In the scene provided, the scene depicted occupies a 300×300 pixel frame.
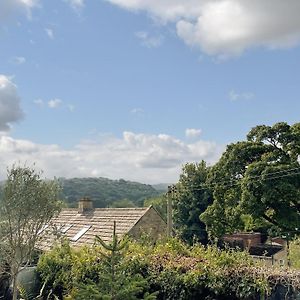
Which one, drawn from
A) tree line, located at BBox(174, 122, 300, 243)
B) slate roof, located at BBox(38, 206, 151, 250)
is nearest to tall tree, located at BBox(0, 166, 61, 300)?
slate roof, located at BBox(38, 206, 151, 250)

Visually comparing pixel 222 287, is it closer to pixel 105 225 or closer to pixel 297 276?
pixel 297 276

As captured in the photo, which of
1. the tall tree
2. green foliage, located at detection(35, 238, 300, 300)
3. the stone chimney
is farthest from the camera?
the stone chimney

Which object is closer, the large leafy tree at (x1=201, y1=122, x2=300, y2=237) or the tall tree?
the tall tree

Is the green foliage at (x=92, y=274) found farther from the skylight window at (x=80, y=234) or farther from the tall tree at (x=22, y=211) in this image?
the skylight window at (x=80, y=234)

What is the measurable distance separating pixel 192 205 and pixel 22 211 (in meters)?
27.8

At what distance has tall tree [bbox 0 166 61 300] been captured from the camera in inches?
542

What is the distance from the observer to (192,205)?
4016 centimetres

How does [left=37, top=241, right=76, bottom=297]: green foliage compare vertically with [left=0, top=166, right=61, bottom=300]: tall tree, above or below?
below

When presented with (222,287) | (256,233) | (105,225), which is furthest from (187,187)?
(222,287)

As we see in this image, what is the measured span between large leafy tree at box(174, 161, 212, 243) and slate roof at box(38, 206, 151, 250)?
49.5ft

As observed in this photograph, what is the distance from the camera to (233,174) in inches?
1243

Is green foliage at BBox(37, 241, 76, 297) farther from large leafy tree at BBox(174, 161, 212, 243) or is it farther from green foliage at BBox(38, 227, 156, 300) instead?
large leafy tree at BBox(174, 161, 212, 243)

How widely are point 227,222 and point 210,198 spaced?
7414 millimetres

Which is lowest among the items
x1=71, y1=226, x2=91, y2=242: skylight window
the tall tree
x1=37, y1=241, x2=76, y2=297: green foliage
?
x1=37, y1=241, x2=76, y2=297: green foliage
